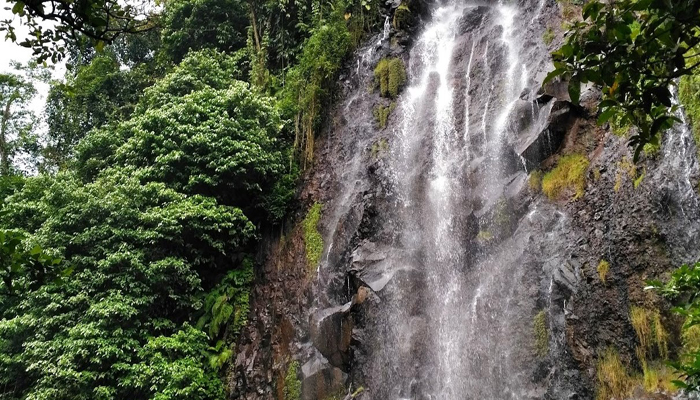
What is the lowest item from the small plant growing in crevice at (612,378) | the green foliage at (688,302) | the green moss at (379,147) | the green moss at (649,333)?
the small plant growing in crevice at (612,378)

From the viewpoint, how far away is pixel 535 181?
30.1 ft

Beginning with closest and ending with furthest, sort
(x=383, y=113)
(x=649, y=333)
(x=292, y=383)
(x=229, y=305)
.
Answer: (x=649, y=333) → (x=292, y=383) → (x=229, y=305) → (x=383, y=113)

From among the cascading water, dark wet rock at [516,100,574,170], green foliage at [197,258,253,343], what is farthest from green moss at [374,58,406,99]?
green foliage at [197,258,253,343]

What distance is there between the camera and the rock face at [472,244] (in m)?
7.07

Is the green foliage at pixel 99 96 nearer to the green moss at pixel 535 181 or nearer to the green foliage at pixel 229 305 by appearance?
the green foliage at pixel 229 305

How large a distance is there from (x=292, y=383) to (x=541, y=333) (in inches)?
175

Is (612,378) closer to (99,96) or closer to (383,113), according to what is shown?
(383,113)

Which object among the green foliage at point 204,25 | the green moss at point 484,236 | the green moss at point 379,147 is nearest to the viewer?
the green moss at point 484,236

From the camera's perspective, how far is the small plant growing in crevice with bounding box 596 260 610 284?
720cm

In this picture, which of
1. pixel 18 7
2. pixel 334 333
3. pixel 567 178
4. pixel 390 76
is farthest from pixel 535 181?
pixel 18 7

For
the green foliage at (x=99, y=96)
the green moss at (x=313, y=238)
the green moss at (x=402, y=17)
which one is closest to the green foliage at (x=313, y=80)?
the green moss at (x=402, y=17)

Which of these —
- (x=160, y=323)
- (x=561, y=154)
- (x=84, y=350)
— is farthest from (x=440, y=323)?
(x=84, y=350)

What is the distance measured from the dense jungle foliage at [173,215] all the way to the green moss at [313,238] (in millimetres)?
852

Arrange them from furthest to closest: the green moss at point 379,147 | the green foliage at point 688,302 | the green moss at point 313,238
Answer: the green moss at point 379,147 → the green moss at point 313,238 → the green foliage at point 688,302
